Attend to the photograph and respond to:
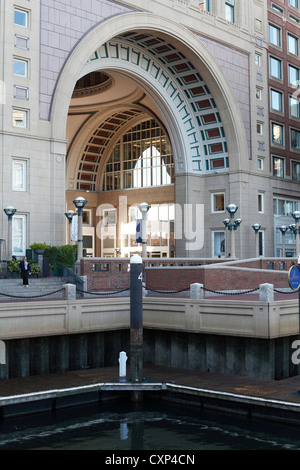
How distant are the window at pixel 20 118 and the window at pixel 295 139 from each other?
94.3 ft

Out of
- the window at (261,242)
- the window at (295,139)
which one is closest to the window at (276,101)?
the window at (295,139)

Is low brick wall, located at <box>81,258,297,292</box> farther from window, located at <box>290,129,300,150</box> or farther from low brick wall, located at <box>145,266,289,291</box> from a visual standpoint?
window, located at <box>290,129,300,150</box>

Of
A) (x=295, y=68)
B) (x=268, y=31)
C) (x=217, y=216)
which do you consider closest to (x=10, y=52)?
(x=217, y=216)

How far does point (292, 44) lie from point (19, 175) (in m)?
33.2

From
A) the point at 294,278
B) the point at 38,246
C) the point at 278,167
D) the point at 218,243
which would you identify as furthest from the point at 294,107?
the point at 294,278

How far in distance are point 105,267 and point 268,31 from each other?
1318 inches

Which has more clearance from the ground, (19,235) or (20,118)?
(20,118)

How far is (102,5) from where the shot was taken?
4119cm

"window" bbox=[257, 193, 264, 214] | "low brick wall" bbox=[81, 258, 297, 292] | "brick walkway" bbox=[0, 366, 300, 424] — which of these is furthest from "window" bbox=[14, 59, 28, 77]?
"window" bbox=[257, 193, 264, 214]

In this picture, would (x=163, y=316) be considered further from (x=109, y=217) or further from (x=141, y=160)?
(x=109, y=217)

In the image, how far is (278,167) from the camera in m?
55.2

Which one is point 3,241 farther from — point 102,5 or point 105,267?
point 102,5

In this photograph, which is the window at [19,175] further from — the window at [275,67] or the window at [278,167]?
the window at [275,67]

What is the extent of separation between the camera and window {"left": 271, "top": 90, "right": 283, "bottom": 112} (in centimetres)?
5467
